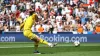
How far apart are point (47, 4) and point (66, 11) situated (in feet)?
6.14

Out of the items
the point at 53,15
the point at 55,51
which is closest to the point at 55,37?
the point at 53,15

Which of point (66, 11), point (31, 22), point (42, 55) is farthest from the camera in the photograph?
point (66, 11)

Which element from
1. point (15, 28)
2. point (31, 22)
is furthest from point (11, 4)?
point (31, 22)

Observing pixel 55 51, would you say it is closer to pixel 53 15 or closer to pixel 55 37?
pixel 55 37

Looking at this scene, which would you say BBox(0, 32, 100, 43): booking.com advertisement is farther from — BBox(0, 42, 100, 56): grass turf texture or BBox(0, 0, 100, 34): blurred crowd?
BBox(0, 42, 100, 56): grass turf texture

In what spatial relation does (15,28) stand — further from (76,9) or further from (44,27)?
(76,9)

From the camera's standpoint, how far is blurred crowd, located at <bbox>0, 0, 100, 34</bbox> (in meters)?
28.0

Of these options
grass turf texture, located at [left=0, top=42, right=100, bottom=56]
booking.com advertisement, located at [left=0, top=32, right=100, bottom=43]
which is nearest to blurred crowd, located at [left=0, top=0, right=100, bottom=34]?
booking.com advertisement, located at [left=0, top=32, right=100, bottom=43]

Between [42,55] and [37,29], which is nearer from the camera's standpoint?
[42,55]

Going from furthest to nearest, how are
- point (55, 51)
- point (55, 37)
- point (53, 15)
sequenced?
point (53, 15), point (55, 37), point (55, 51)

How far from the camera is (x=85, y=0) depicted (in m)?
31.4

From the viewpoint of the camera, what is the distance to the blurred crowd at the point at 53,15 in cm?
2805

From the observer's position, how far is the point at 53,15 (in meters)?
29.2

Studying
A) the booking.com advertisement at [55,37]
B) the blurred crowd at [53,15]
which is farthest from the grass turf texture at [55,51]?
the blurred crowd at [53,15]
